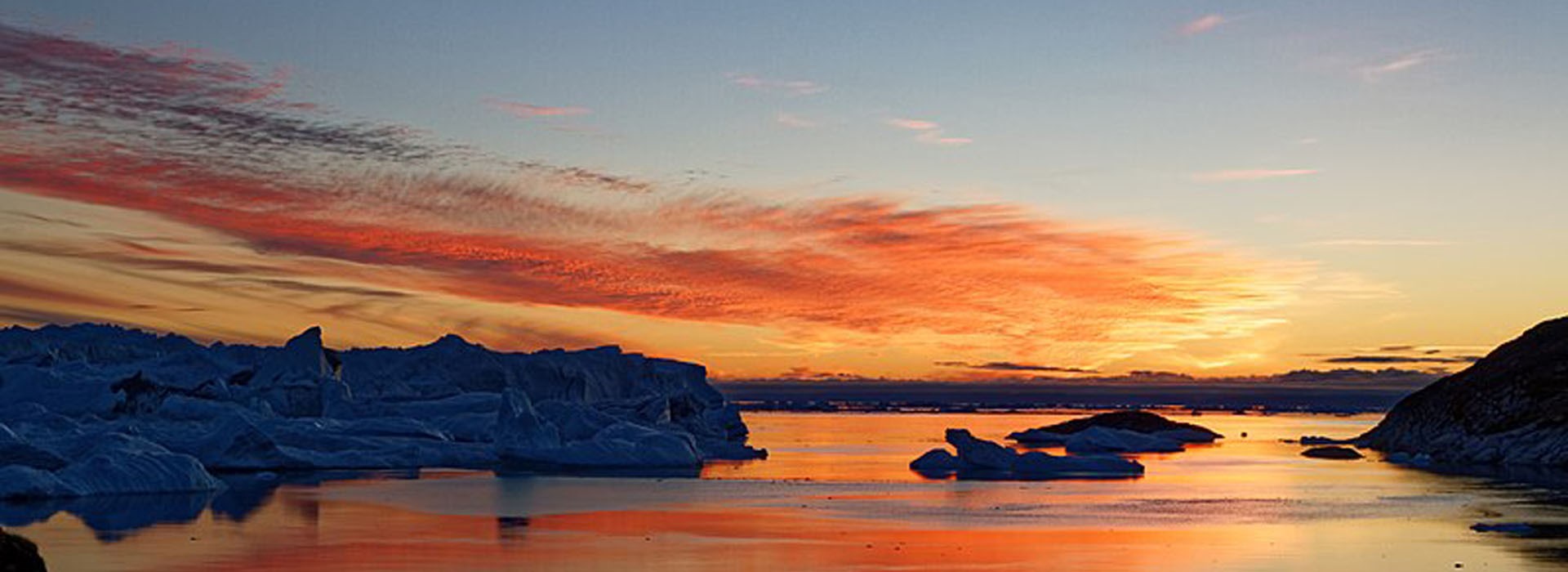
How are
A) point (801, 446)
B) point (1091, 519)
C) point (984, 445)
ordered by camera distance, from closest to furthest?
point (1091, 519) < point (984, 445) < point (801, 446)

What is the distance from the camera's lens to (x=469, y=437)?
53.0 m

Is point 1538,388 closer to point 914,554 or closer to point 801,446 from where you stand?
point 801,446

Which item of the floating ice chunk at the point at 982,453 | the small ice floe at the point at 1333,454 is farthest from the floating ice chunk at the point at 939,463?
the small ice floe at the point at 1333,454

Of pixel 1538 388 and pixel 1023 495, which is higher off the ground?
pixel 1538 388

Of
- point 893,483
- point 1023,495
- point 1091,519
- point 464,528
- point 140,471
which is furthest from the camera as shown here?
point 893,483

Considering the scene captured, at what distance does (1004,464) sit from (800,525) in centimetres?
2200

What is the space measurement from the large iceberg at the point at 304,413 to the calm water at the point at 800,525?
3.21 m

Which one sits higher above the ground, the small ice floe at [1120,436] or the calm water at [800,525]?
the small ice floe at [1120,436]

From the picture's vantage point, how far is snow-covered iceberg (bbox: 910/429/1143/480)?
153 ft

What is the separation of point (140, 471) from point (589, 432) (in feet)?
67.3

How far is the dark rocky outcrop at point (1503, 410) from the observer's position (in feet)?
170

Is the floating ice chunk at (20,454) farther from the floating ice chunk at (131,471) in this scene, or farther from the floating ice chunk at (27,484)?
the floating ice chunk at (27,484)

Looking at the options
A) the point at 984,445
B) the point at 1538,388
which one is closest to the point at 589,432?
the point at 984,445

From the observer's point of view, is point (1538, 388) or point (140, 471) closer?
point (140, 471)
